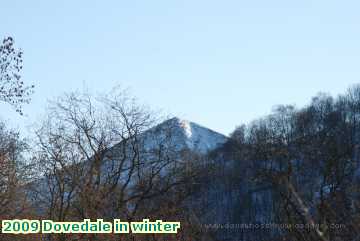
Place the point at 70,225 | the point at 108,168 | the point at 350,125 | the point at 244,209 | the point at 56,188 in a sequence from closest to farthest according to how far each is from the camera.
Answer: the point at 70,225 < the point at 108,168 < the point at 56,188 < the point at 350,125 < the point at 244,209

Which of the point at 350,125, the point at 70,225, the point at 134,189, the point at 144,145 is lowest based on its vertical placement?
the point at 70,225

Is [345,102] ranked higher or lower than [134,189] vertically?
higher

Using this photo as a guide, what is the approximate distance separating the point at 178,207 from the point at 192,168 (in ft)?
6.41

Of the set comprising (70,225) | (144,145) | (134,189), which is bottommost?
(70,225)

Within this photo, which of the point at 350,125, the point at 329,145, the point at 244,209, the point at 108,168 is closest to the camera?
the point at 108,168

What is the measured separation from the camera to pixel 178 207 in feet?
83.6

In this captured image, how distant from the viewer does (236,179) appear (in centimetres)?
6156

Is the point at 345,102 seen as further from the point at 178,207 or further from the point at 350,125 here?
the point at 178,207

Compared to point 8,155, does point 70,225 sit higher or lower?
lower

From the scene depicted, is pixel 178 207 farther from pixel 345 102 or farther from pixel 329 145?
pixel 345 102

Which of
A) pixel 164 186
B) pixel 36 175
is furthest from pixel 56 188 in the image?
pixel 164 186

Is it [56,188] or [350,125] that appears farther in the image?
[350,125]

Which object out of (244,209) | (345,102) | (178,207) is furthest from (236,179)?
(178,207)

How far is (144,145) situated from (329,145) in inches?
676
